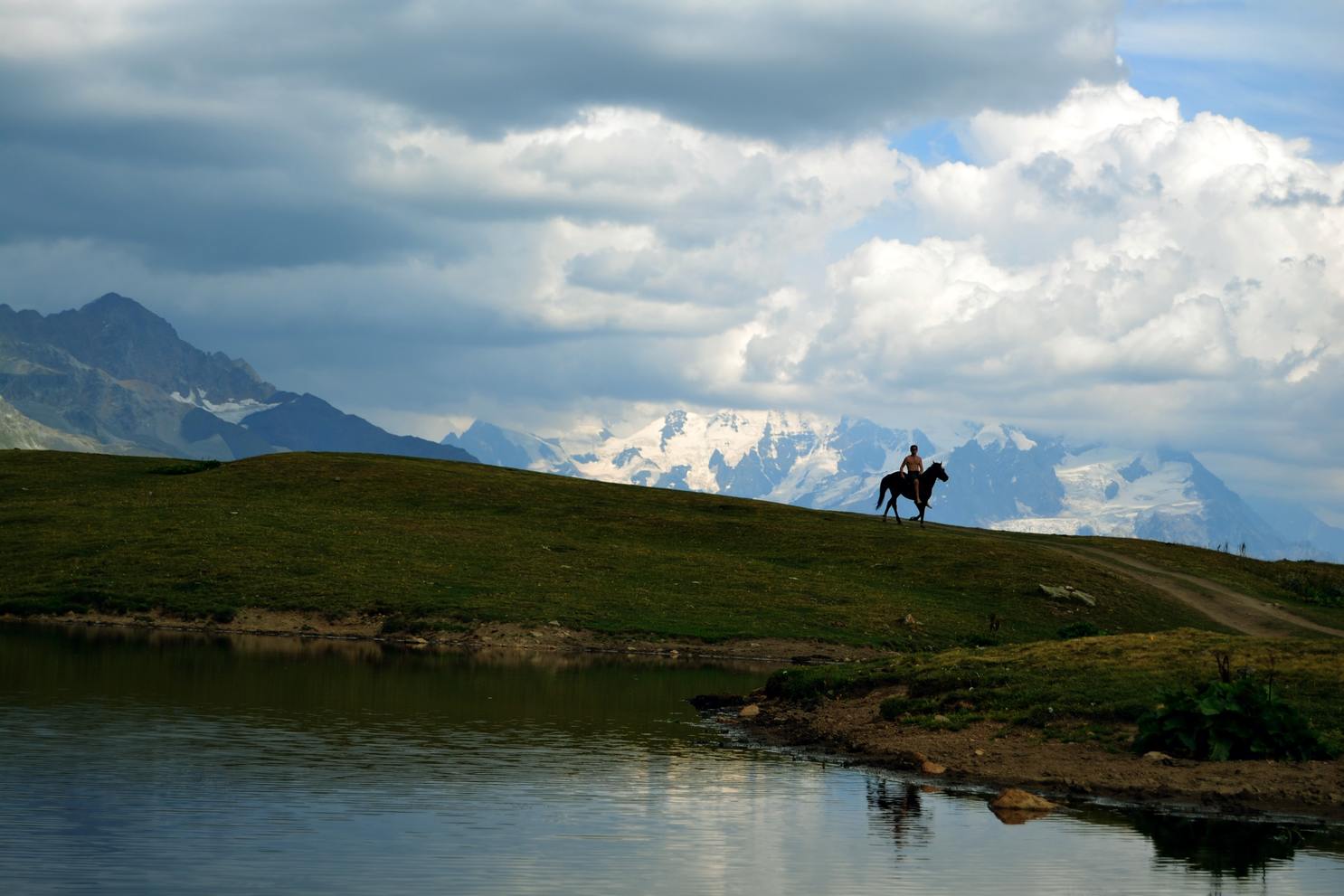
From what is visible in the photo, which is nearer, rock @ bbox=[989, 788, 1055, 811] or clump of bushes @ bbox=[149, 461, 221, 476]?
rock @ bbox=[989, 788, 1055, 811]

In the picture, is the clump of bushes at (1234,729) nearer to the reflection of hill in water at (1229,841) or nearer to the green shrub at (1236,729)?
the green shrub at (1236,729)

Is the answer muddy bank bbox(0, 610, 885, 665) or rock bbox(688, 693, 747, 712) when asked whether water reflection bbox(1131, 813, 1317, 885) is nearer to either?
rock bbox(688, 693, 747, 712)

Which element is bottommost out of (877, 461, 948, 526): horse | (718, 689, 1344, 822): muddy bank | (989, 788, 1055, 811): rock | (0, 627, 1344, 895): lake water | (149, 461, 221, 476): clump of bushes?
(0, 627, 1344, 895): lake water

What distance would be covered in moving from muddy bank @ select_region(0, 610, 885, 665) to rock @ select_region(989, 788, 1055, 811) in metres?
31.1

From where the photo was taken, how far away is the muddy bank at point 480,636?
61.2 m

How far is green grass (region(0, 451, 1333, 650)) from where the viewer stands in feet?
216

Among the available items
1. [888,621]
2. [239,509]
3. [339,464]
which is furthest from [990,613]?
[339,464]

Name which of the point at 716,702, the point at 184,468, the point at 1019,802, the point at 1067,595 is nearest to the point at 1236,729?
the point at 1019,802

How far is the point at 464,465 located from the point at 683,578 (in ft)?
132

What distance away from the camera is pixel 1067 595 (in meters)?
78.8

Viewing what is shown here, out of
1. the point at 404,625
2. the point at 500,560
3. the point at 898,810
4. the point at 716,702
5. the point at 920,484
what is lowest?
the point at 898,810

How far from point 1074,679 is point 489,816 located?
62.8 ft

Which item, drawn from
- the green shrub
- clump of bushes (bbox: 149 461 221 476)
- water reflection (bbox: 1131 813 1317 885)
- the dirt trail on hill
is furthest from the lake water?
clump of bushes (bbox: 149 461 221 476)

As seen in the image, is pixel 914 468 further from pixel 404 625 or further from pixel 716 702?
pixel 716 702
